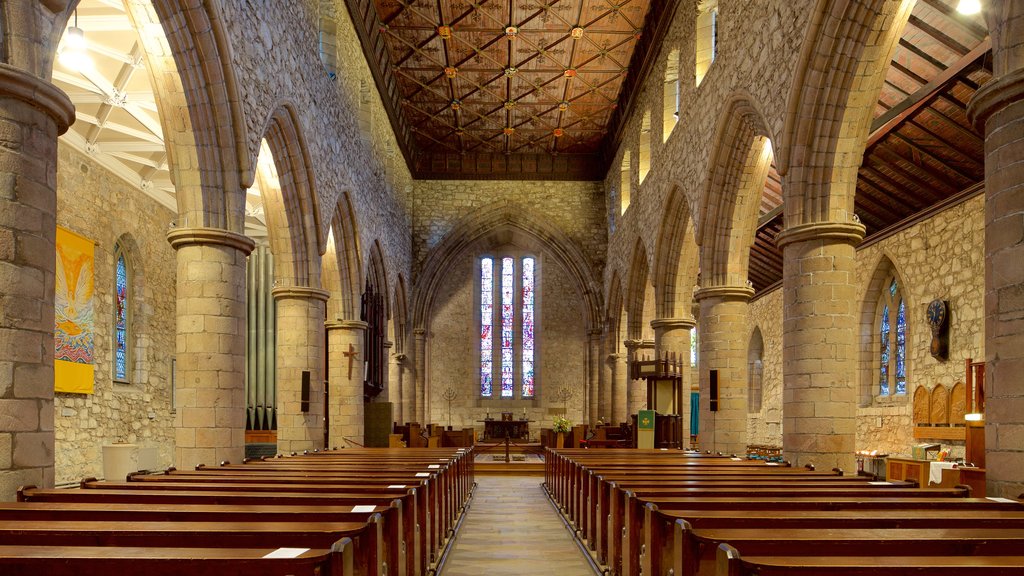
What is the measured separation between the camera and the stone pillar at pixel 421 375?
2458cm

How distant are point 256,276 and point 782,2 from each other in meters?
12.3

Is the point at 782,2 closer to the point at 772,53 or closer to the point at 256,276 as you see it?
the point at 772,53

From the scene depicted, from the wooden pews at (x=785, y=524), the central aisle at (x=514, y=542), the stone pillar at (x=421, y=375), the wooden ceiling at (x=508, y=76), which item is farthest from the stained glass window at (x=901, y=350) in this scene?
the stone pillar at (x=421, y=375)

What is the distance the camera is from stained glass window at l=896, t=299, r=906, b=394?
15.3 metres

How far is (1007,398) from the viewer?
4.96 metres

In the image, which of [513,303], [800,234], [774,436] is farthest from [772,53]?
[513,303]

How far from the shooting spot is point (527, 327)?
26297 millimetres

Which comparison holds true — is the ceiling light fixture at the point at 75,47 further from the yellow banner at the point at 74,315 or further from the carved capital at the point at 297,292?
A: the yellow banner at the point at 74,315

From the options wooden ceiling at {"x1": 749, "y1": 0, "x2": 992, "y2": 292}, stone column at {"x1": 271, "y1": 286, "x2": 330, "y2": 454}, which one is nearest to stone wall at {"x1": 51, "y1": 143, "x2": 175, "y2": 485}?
stone column at {"x1": 271, "y1": 286, "x2": 330, "y2": 454}

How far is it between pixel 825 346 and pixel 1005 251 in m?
3.38

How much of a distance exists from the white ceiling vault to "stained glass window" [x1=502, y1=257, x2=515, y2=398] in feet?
40.2

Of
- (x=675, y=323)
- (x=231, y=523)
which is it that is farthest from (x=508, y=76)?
(x=231, y=523)

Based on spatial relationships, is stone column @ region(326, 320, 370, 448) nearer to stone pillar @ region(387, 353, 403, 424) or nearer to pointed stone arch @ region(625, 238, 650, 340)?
pointed stone arch @ region(625, 238, 650, 340)

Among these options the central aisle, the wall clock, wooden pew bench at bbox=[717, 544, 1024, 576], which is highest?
the wall clock
